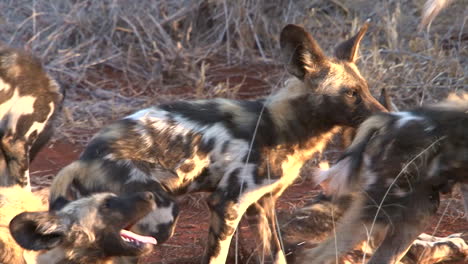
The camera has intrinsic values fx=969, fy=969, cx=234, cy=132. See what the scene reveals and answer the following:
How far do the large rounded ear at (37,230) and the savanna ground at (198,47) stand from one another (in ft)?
8.69

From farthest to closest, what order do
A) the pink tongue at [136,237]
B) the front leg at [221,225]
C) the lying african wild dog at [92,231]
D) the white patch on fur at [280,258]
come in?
the white patch on fur at [280,258]
the front leg at [221,225]
the pink tongue at [136,237]
the lying african wild dog at [92,231]

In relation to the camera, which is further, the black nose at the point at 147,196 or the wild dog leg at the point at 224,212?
the wild dog leg at the point at 224,212

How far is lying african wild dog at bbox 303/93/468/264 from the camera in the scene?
350 centimetres

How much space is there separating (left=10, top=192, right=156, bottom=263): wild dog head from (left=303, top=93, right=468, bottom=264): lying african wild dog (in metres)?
0.81

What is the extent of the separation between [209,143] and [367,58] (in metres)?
2.30

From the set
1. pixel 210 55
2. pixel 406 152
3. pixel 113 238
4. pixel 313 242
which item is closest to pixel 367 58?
pixel 210 55

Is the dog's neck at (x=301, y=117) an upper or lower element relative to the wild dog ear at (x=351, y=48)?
lower

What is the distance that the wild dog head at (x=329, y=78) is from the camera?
4.17 metres

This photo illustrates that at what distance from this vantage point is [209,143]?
4.00 meters

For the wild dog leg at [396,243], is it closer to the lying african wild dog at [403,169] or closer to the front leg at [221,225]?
the lying african wild dog at [403,169]

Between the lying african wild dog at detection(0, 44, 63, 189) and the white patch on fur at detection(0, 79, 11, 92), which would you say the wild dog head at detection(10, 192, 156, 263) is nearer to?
the lying african wild dog at detection(0, 44, 63, 189)

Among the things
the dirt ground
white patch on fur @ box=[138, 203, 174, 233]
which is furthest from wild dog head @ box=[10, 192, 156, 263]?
the dirt ground

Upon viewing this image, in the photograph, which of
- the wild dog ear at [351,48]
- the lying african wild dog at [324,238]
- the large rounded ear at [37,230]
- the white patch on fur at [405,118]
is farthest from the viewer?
the wild dog ear at [351,48]

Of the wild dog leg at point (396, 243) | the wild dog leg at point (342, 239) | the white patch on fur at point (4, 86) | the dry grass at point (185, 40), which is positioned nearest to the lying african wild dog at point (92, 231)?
the wild dog leg at point (342, 239)
